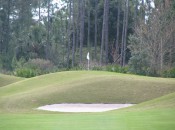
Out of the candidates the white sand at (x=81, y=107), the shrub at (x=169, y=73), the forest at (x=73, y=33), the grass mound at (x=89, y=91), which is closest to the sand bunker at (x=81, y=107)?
the white sand at (x=81, y=107)

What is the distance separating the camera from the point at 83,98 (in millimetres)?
22141

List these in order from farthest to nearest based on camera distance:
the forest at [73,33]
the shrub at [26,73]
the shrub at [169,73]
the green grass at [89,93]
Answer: the forest at [73,33]
the shrub at [26,73]
the shrub at [169,73]
the green grass at [89,93]

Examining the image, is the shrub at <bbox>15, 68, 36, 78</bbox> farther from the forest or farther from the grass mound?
the grass mound

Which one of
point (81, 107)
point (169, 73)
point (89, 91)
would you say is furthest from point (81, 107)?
point (169, 73)

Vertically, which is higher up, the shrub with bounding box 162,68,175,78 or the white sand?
the shrub with bounding box 162,68,175,78

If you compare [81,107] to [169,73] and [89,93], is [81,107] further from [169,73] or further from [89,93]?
[169,73]

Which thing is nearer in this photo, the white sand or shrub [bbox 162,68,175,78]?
the white sand

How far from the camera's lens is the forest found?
40.8 metres

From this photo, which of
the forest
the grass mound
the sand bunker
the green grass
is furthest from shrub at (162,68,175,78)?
the sand bunker

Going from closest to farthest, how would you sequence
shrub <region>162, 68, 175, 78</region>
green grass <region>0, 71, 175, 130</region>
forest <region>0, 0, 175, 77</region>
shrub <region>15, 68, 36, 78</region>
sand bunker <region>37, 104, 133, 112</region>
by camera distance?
green grass <region>0, 71, 175, 130</region> < sand bunker <region>37, 104, 133, 112</region> < shrub <region>162, 68, 175, 78</region> < shrub <region>15, 68, 36, 78</region> < forest <region>0, 0, 175, 77</region>

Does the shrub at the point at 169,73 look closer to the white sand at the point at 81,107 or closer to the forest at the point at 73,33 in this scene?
the forest at the point at 73,33

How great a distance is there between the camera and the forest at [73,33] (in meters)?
40.8

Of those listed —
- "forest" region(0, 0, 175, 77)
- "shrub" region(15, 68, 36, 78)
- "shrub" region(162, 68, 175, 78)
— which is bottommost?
"shrub" region(15, 68, 36, 78)

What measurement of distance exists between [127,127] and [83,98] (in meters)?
12.3
